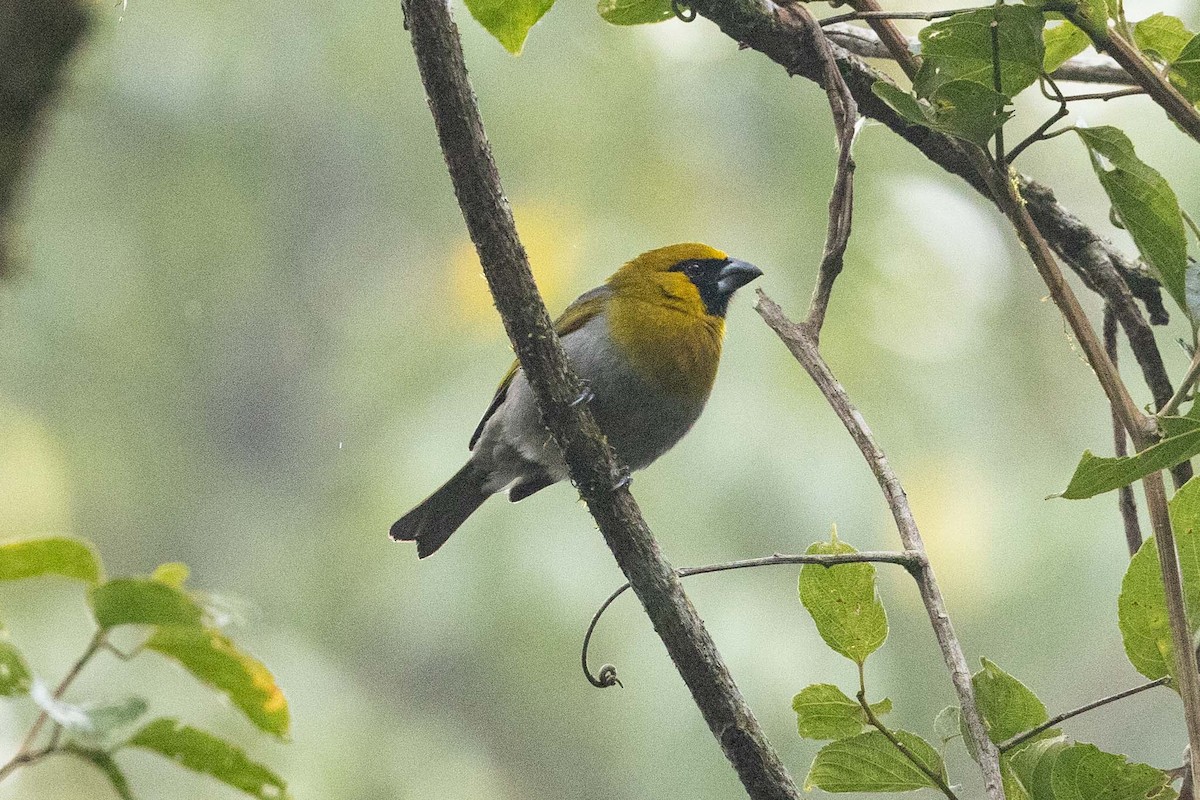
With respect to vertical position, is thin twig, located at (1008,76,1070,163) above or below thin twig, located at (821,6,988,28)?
below

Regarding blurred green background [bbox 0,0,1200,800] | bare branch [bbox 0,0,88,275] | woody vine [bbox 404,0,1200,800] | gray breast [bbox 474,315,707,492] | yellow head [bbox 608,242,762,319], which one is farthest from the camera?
blurred green background [bbox 0,0,1200,800]

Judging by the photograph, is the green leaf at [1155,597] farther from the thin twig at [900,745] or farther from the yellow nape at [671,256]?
the yellow nape at [671,256]

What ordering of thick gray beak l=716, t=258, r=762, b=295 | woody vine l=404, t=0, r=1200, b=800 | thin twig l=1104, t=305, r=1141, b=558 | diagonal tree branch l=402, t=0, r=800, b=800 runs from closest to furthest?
woody vine l=404, t=0, r=1200, b=800 → diagonal tree branch l=402, t=0, r=800, b=800 → thin twig l=1104, t=305, r=1141, b=558 → thick gray beak l=716, t=258, r=762, b=295

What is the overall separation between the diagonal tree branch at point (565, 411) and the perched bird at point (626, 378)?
0.91m

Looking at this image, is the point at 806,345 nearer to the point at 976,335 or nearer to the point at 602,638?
the point at 602,638

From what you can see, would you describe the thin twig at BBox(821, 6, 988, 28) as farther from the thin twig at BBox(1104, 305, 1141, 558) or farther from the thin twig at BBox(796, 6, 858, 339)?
the thin twig at BBox(1104, 305, 1141, 558)

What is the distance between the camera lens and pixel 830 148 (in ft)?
18.4

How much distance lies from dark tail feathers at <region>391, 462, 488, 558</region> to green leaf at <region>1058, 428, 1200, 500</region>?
217cm

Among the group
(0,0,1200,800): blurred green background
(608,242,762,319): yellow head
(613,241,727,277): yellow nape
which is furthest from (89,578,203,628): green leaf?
(0,0,1200,800): blurred green background

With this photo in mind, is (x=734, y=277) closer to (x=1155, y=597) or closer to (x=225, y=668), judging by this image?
(x=1155, y=597)

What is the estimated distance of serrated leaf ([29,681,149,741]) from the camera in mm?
679

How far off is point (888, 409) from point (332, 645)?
2.88 meters

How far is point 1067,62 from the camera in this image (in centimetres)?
154

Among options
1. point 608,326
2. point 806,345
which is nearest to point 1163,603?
point 806,345
